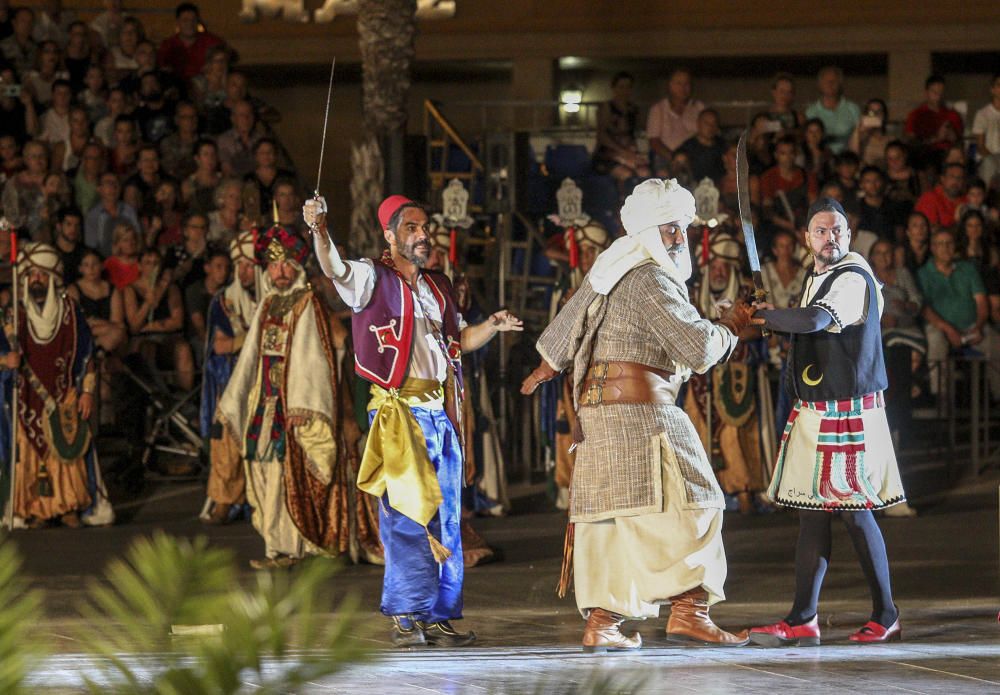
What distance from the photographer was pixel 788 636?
6473mm

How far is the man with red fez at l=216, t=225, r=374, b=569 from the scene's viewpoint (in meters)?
8.78

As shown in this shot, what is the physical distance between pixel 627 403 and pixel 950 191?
26.8 ft

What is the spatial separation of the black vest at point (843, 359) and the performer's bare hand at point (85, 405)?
539 centimetres

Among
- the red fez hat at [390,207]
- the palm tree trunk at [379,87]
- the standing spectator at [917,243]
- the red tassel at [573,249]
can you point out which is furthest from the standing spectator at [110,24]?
the red fez hat at [390,207]

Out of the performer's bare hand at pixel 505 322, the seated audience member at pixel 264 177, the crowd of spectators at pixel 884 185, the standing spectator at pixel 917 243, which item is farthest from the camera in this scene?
the seated audience member at pixel 264 177

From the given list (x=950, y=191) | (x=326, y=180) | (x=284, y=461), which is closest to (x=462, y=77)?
(x=326, y=180)

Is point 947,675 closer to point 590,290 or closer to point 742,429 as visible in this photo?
point 590,290

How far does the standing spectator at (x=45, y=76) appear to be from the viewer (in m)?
15.0

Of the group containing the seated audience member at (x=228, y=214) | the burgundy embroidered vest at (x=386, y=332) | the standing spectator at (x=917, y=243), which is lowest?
the burgundy embroidered vest at (x=386, y=332)

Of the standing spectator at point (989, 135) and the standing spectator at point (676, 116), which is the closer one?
the standing spectator at point (989, 135)

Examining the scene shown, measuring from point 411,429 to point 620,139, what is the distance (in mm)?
7679

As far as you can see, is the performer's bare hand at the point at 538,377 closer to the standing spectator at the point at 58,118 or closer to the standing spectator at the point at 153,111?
the standing spectator at the point at 153,111

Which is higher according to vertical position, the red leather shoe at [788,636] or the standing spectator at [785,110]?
the standing spectator at [785,110]

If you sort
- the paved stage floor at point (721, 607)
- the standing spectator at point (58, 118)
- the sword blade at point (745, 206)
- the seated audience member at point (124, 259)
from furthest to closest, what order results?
1. the standing spectator at point (58, 118)
2. the seated audience member at point (124, 259)
3. the sword blade at point (745, 206)
4. the paved stage floor at point (721, 607)
